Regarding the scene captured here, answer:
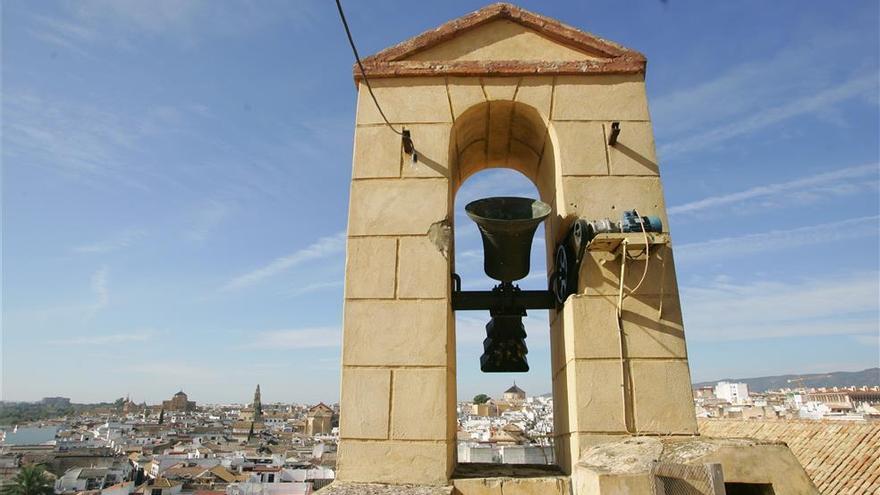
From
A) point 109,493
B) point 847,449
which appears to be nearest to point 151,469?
point 109,493

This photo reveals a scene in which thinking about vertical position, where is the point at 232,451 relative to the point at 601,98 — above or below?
below

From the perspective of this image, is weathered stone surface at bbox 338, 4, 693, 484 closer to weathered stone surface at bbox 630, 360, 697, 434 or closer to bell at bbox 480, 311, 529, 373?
weathered stone surface at bbox 630, 360, 697, 434

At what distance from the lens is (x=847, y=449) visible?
21766mm

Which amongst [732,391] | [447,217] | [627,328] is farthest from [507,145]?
[732,391]

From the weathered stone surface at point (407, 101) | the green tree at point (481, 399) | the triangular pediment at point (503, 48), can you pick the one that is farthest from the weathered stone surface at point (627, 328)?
the green tree at point (481, 399)

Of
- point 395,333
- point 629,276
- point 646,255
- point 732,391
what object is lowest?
point 395,333

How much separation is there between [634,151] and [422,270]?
205 cm

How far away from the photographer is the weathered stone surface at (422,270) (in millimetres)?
4629

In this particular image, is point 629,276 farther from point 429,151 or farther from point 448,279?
point 429,151

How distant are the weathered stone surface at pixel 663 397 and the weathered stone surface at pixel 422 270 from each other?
61.2 inches

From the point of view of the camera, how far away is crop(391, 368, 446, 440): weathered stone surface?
14.1ft

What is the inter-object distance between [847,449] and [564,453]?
2274 cm

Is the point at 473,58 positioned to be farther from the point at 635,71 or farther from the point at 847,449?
the point at 847,449

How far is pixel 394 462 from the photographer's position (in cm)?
425
